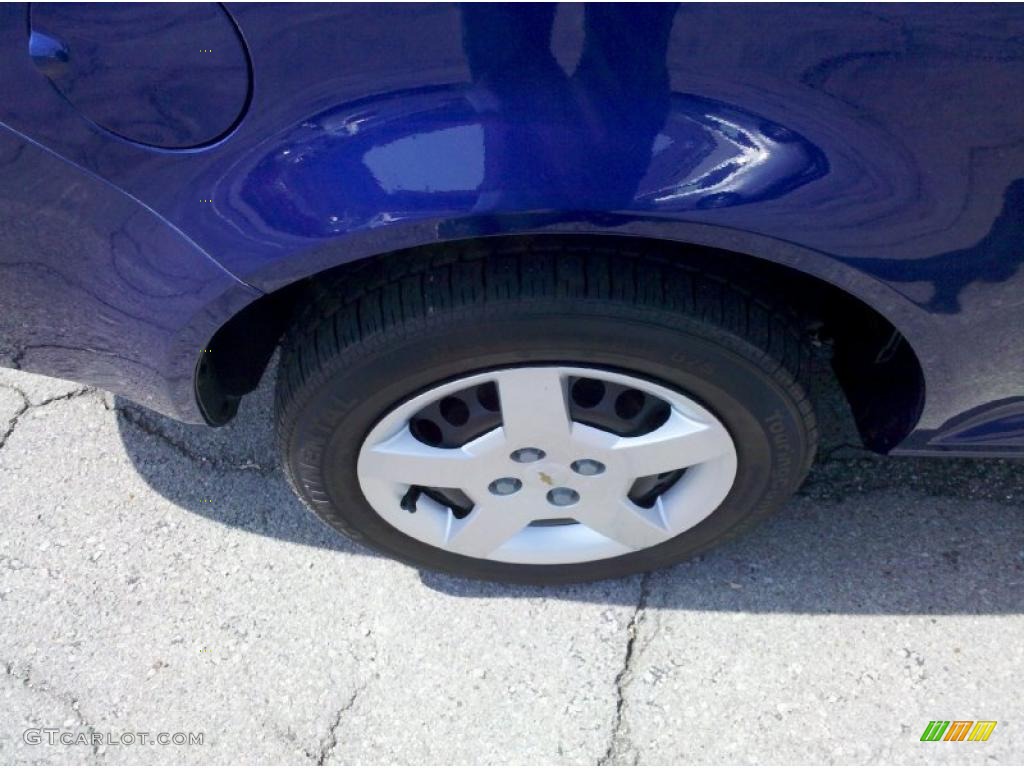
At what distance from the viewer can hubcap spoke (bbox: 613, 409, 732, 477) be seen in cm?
157

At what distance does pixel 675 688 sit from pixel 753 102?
1158 millimetres

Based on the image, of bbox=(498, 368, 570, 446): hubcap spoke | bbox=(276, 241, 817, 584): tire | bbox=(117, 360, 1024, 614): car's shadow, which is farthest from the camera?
bbox=(117, 360, 1024, 614): car's shadow

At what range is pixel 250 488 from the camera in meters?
2.17

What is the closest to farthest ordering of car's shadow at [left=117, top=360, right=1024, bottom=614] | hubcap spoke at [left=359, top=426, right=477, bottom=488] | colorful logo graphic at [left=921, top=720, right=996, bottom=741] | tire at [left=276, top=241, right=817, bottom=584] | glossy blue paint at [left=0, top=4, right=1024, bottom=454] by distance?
glossy blue paint at [left=0, top=4, right=1024, bottom=454]
tire at [left=276, top=241, right=817, bottom=584]
hubcap spoke at [left=359, top=426, right=477, bottom=488]
colorful logo graphic at [left=921, top=720, right=996, bottom=741]
car's shadow at [left=117, top=360, right=1024, bottom=614]

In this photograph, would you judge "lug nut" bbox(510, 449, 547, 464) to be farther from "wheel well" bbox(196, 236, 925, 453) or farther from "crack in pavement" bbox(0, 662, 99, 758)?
"crack in pavement" bbox(0, 662, 99, 758)

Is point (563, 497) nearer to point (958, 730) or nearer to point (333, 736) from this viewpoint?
point (333, 736)

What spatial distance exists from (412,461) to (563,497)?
31 centimetres

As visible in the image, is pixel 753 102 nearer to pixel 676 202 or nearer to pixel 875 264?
pixel 676 202

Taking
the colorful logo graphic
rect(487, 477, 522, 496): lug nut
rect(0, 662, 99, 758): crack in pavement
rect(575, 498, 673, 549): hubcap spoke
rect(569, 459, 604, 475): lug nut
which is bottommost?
rect(0, 662, 99, 758): crack in pavement

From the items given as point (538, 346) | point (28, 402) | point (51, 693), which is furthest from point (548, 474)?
point (28, 402)

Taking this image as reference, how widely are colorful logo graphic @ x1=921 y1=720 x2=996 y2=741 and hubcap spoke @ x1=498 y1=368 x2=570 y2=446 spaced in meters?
0.90

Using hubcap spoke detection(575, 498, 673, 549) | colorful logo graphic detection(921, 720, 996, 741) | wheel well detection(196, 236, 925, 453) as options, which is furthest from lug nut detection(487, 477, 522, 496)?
colorful logo graphic detection(921, 720, 996, 741)

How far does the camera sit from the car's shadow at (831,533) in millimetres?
1930

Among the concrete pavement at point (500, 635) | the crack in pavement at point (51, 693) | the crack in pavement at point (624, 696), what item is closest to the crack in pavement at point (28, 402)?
the concrete pavement at point (500, 635)
